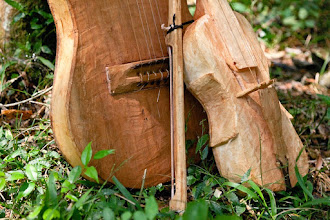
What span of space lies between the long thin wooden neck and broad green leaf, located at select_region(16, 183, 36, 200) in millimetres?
515

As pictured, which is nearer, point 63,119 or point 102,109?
point 63,119

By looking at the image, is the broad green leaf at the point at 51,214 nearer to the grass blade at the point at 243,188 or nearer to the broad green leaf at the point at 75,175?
the broad green leaf at the point at 75,175

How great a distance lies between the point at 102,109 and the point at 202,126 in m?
0.50

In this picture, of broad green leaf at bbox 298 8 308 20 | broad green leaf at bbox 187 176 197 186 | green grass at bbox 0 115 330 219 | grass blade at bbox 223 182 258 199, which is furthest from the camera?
broad green leaf at bbox 298 8 308 20

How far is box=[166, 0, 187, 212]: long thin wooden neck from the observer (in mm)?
1384

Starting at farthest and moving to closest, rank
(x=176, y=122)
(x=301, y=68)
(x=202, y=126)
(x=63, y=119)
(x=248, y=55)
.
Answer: (x=301, y=68), (x=202, y=126), (x=248, y=55), (x=176, y=122), (x=63, y=119)

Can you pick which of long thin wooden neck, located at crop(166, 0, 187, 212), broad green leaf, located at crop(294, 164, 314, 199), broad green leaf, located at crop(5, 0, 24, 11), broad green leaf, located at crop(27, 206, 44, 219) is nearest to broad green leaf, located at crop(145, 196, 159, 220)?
long thin wooden neck, located at crop(166, 0, 187, 212)

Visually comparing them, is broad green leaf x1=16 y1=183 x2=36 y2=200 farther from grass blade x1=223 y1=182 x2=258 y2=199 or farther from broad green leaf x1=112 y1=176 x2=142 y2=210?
grass blade x1=223 y1=182 x2=258 y2=199

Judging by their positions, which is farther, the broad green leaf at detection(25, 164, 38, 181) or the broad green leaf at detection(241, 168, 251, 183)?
the broad green leaf at detection(241, 168, 251, 183)

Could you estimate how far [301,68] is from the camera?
3.00m

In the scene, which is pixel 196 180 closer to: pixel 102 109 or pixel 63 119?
pixel 102 109

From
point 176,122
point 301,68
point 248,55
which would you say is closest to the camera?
point 176,122

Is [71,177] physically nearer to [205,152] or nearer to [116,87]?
[116,87]

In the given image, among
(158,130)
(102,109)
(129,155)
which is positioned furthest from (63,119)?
(158,130)
